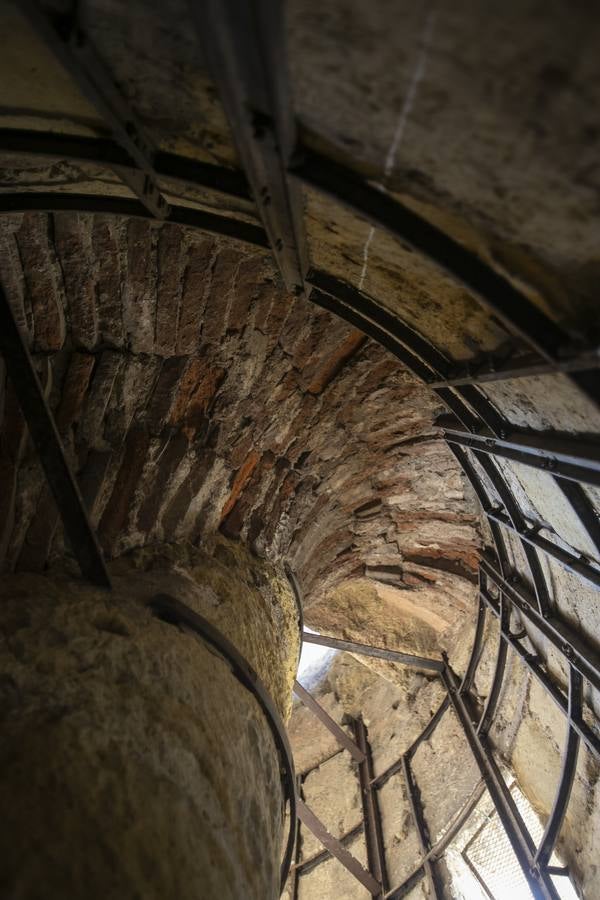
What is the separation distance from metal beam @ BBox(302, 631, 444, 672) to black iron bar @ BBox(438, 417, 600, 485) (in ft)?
10.2

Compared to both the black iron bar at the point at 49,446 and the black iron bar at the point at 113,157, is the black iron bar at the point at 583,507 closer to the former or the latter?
the black iron bar at the point at 113,157

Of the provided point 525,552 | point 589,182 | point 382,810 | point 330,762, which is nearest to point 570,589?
point 525,552

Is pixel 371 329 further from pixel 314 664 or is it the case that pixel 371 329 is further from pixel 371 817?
pixel 314 664

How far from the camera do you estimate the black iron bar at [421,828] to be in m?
3.96

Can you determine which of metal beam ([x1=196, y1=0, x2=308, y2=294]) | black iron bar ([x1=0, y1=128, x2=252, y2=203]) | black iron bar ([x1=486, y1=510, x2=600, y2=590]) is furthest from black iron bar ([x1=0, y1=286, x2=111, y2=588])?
black iron bar ([x1=486, y1=510, x2=600, y2=590])

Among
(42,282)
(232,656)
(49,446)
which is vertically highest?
(42,282)

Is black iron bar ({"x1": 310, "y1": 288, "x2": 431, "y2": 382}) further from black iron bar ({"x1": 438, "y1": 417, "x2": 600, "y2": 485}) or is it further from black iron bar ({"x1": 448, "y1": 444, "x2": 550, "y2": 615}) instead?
black iron bar ({"x1": 448, "y1": 444, "x2": 550, "y2": 615})

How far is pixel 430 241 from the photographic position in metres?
1.08

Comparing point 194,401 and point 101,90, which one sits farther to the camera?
point 194,401

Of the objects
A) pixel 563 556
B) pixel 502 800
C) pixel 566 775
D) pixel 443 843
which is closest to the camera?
pixel 563 556

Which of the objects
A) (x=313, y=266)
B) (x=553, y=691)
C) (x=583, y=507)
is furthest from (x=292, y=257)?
(x=553, y=691)

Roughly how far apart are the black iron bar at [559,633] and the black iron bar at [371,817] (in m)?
2.77

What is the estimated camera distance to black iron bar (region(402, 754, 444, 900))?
3.96 m

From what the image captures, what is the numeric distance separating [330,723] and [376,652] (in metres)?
0.97
